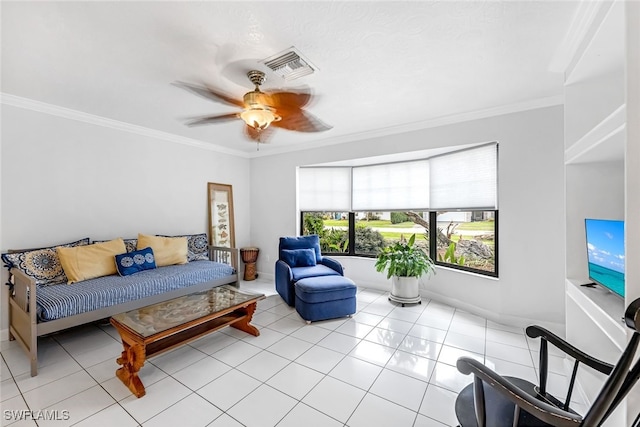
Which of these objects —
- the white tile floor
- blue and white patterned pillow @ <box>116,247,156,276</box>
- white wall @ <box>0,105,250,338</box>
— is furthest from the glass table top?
white wall @ <box>0,105,250,338</box>

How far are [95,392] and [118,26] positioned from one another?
260cm

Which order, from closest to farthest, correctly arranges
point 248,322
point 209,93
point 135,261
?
1. point 209,93
2. point 248,322
3. point 135,261

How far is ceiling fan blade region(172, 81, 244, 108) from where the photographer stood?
2496 millimetres

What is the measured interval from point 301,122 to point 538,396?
10.6ft

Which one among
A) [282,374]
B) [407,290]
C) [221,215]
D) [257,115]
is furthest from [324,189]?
[282,374]

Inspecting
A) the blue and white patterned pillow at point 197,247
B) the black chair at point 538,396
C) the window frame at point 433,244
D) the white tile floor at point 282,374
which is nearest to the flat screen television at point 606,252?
the black chair at point 538,396

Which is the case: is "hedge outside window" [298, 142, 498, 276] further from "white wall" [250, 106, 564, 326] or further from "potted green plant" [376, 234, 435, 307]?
"potted green plant" [376, 234, 435, 307]

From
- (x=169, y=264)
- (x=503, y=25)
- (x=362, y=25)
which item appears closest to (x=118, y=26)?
(x=362, y=25)

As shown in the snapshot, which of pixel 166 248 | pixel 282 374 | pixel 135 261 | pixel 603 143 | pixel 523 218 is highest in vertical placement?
pixel 603 143

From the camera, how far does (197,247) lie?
429cm

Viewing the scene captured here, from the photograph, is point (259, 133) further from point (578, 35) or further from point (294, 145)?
point (578, 35)

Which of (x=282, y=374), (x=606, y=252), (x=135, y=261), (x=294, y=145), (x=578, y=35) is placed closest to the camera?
(x=606, y=252)

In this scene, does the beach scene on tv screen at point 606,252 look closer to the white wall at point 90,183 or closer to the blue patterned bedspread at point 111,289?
the blue patterned bedspread at point 111,289

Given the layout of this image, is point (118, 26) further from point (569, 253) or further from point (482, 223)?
point (482, 223)
